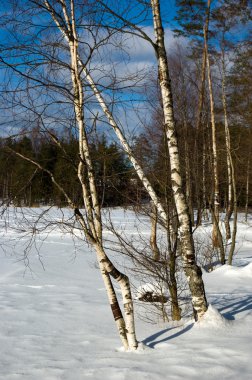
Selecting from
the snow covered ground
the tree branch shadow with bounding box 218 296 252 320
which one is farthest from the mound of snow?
the tree branch shadow with bounding box 218 296 252 320

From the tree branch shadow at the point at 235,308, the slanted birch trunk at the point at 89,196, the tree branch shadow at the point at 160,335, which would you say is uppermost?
the slanted birch trunk at the point at 89,196

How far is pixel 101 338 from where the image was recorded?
5.02 m

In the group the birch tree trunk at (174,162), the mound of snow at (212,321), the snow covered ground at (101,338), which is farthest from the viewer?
the mound of snow at (212,321)

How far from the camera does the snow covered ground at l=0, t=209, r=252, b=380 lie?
363 cm

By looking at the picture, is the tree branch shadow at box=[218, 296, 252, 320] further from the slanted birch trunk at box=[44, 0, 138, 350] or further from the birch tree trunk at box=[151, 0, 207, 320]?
the slanted birch trunk at box=[44, 0, 138, 350]

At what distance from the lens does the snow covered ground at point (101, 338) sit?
3.63 m

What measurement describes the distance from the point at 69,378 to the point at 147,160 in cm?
304

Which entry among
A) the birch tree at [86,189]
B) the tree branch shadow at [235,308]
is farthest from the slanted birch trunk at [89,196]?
the tree branch shadow at [235,308]

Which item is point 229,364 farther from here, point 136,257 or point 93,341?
point 136,257

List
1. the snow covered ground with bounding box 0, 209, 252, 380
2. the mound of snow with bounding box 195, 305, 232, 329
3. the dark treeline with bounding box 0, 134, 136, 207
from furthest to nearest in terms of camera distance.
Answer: the mound of snow with bounding box 195, 305, 232, 329 → the dark treeline with bounding box 0, 134, 136, 207 → the snow covered ground with bounding box 0, 209, 252, 380

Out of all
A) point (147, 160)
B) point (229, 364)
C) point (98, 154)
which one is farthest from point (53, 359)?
point (147, 160)

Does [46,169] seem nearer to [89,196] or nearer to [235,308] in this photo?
[89,196]

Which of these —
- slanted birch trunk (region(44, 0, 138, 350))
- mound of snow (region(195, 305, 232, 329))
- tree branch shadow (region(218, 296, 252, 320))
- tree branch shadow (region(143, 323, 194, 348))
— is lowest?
tree branch shadow (region(218, 296, 252, 320))

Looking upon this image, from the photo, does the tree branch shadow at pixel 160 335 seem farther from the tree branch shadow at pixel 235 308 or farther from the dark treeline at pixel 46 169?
Result: the dark treeline at pixel 46 169
